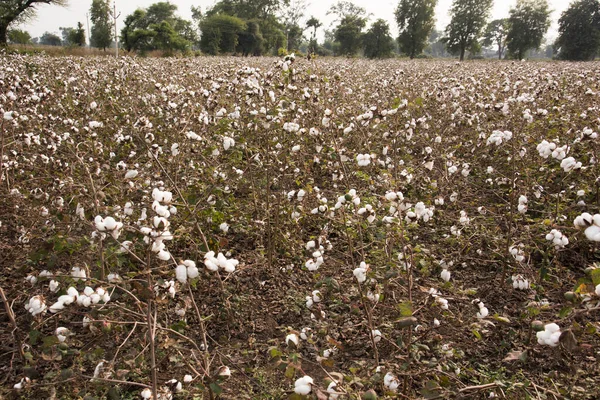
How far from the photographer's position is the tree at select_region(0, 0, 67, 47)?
24734mm

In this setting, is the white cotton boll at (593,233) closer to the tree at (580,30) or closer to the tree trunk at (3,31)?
the tree trunk at (3,31)

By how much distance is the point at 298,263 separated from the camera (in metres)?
3.34

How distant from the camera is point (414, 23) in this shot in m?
47.4

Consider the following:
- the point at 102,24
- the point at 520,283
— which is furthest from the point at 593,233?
the point at 102,24

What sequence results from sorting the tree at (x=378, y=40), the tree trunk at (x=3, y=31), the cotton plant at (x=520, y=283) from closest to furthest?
the cotton plant at (x=520, y=283) → the tree trunk at (x=3, y=31) → the tree at (x=378, y=40)

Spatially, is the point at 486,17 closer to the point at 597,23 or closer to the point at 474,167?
the point at 597,23

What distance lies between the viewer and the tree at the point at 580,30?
36156 mm

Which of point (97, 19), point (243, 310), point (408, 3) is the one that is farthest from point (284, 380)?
point (97, 19)

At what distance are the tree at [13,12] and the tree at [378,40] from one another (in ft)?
103

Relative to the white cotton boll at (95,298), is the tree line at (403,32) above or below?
above

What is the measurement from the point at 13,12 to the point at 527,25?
153 ft

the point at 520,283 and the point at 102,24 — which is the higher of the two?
the point at 102,24

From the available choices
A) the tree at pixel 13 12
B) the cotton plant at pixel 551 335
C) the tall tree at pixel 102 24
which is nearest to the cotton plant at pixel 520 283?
the cotton plant at pixel 551 335

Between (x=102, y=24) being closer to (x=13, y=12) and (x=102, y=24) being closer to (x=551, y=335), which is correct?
(x=13, y=12)
